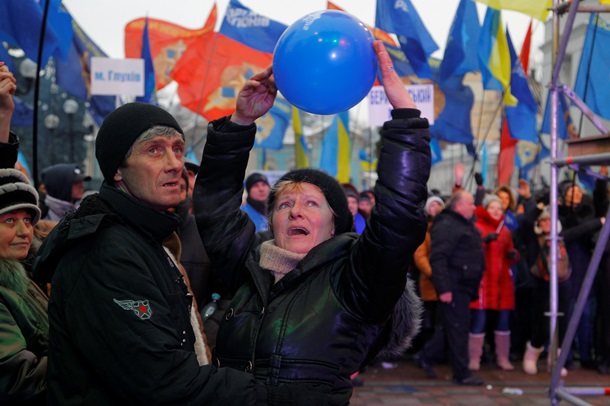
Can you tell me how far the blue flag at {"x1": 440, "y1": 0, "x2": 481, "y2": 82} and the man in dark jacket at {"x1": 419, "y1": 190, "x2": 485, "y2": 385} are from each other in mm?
4196

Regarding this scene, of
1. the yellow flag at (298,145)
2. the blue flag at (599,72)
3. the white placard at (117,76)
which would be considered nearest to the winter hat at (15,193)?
the blue flag at (599,72)

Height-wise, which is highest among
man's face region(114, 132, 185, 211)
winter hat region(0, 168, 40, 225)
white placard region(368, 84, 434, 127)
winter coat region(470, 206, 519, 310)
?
white placard region(368, 84, 434, 127)

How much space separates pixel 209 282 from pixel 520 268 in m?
5.60

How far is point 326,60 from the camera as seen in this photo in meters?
2.31

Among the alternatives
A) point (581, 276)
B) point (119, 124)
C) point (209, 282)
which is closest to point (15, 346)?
point (119, 124)

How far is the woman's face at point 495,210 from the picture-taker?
27.2ft

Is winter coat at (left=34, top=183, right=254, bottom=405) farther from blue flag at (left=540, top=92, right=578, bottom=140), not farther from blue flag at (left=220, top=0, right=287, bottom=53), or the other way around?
blue flag at (left=220, top=0, right=287, bottom=53)

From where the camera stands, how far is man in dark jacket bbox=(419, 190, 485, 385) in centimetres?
732

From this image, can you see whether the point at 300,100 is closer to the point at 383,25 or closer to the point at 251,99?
the point at 251,99

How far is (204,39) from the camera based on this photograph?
40.3ft

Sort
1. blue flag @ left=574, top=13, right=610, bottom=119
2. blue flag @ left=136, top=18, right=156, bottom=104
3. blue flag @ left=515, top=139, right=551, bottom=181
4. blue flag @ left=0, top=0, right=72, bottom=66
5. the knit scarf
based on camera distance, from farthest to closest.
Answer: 1. blue flag @ left=515, top=139, right=551, bottom=181
2. blue flag @ left=136, top=18, right=156, bottom=104
3. blue flag @ left=0, top=0, right=72, bottom=66
4. blue flag @ left=574, top=13, right=610, bottom=119
5. the knit scarf

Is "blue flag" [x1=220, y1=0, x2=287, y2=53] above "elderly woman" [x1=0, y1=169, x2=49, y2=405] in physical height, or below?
above

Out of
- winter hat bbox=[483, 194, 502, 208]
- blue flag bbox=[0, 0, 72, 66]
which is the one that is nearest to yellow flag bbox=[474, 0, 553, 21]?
winter hat bbox=[483, 194, 502, 208]

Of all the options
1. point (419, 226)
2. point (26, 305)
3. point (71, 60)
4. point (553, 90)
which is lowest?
point (26, 305)
